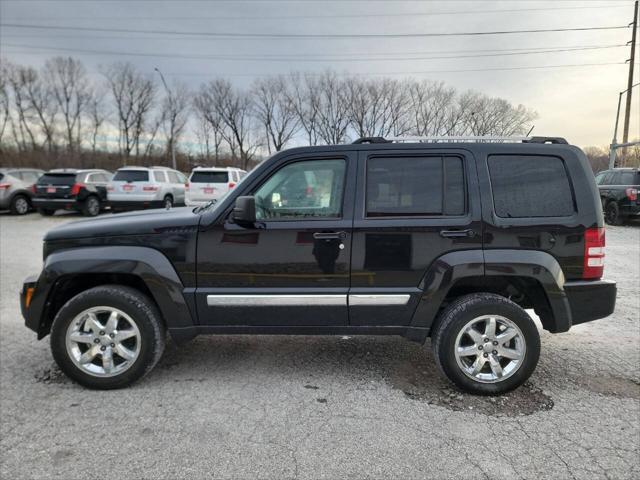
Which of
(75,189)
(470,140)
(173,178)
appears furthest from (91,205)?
(470,140)

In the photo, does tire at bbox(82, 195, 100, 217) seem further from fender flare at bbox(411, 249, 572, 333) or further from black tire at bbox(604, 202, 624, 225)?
black tire at bbox(604, 202, 624, 225)

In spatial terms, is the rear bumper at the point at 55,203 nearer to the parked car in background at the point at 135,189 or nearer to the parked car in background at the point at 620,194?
the parked car in background at the point at 135,189

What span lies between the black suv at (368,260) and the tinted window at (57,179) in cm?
1311

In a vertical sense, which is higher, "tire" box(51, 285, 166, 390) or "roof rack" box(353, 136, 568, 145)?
"roof rack" box(353, 136, 568, 145)

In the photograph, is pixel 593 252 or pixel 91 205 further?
pixel 91 205

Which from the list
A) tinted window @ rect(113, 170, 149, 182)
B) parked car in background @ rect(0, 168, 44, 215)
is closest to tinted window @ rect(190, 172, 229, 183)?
tinted window @ rect(113, 170, 149, 182)

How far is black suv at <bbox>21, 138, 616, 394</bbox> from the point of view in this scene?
9.70ft

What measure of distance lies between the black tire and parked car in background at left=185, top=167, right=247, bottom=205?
478 inches

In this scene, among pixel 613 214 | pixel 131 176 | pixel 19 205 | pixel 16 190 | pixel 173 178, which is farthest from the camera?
pixel 173 178

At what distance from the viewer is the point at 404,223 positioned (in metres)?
2.96

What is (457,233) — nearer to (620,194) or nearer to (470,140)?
(470,140)

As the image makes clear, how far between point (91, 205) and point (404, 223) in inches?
572

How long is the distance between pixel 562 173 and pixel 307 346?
104 inches

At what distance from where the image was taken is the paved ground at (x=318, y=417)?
2.26m
